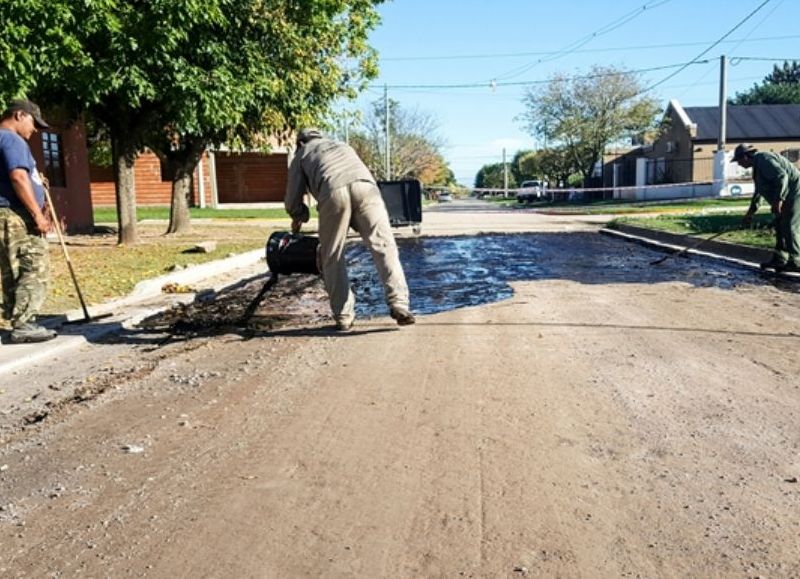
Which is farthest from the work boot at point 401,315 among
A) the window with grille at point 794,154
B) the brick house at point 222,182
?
the window with grille at point 794,154

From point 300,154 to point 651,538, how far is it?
4.79 metres

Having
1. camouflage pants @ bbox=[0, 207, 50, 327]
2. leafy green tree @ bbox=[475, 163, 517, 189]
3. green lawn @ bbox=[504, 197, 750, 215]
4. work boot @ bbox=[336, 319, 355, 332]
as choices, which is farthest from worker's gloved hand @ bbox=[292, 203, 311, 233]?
leafy green tree @ bbox=[475, 163, 517, 189]

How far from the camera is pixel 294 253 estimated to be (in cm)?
731

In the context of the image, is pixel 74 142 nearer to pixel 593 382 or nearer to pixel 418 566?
pixel 593 382

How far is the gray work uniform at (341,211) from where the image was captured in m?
6.62

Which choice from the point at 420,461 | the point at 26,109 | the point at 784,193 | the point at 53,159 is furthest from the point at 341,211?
the point at 53,159

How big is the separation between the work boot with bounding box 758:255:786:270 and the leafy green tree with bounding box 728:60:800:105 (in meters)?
69.7

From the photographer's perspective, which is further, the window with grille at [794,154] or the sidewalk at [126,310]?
the window with grille at [794,154]

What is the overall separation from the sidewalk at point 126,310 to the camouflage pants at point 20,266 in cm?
33

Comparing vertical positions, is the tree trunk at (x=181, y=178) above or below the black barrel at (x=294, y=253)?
above

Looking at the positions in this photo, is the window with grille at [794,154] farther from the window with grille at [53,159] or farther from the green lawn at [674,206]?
the window with grille at [53,159]

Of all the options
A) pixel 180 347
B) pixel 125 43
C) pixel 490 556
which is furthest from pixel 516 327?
pixel 125 43

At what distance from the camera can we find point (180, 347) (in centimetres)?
671

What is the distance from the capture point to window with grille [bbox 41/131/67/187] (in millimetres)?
19336
